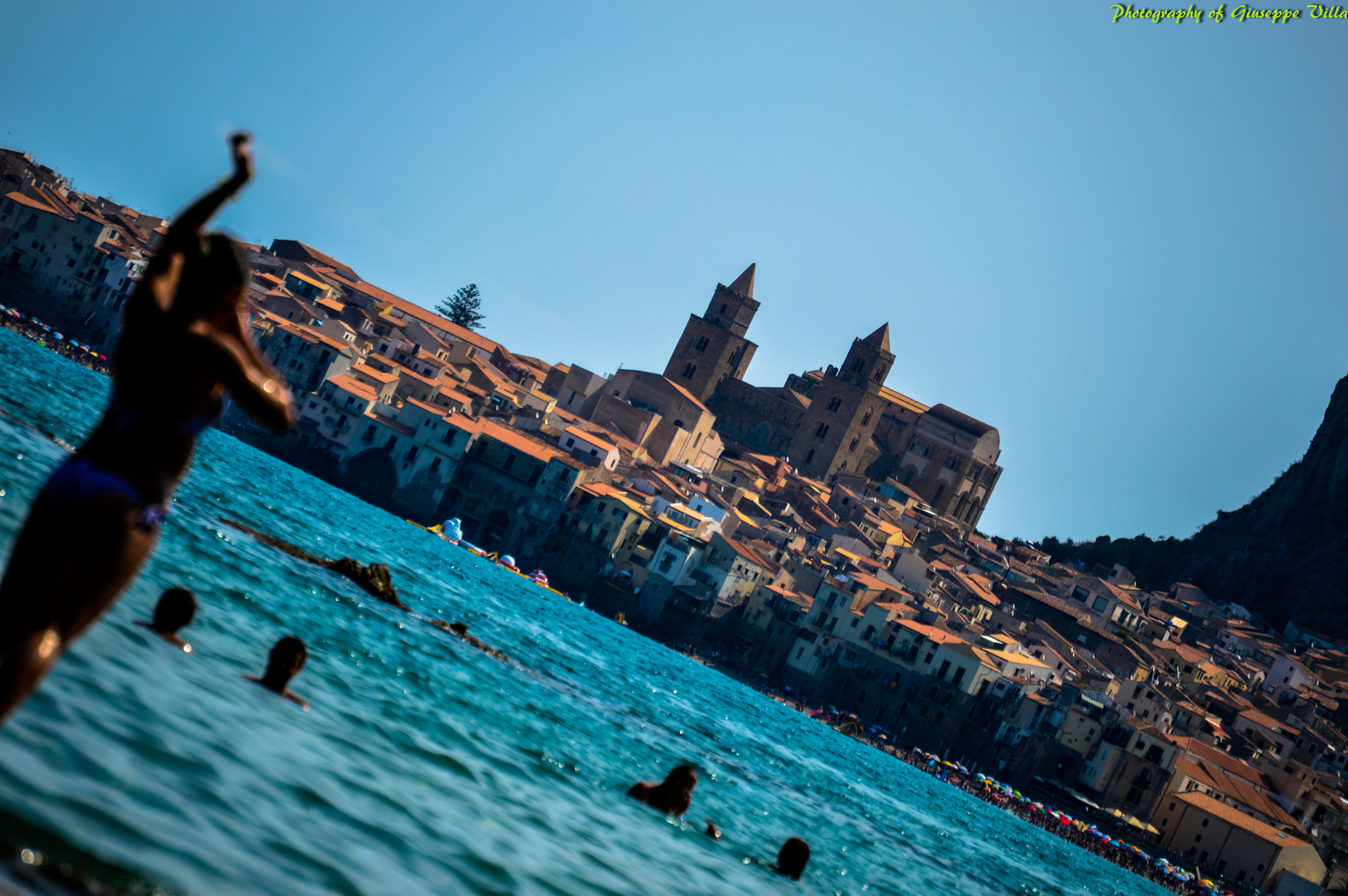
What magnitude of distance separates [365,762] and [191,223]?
6338 millimetres

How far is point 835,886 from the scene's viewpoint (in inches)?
612

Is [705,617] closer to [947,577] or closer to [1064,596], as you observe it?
[947,577]

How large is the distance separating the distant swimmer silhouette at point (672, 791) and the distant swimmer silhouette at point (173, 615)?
528 cm

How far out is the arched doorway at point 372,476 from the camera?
7125 cm

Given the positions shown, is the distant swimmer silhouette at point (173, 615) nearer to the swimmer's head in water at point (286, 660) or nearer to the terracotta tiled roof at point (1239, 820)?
the swimmer's head in water at point (286, 660)

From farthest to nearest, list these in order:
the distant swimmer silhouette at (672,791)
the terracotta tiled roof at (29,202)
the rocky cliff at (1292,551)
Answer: the rocky cliff at (1292,551) < the terracotta tiled roof at (29,202) < the distant swimmer silhouette at (672,791)

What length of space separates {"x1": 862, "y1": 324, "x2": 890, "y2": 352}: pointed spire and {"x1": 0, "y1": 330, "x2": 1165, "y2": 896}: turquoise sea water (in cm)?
8877

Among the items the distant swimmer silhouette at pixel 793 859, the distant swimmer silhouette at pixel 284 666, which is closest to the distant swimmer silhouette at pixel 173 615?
the distant swimmer silhouette at pixel 284 666

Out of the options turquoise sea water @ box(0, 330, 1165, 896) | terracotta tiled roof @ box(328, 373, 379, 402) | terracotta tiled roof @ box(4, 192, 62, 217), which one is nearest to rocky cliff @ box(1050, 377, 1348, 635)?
terracotta tiled roof @ box(328, 373, 379, 402)

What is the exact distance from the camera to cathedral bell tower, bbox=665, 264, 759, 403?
395 ft

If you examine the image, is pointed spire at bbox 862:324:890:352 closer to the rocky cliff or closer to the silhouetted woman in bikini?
the rocky cliff

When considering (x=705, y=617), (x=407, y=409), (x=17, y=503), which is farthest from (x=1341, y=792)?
(x=17, y=503)

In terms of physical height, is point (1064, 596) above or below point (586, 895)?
above

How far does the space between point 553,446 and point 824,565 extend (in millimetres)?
19231
